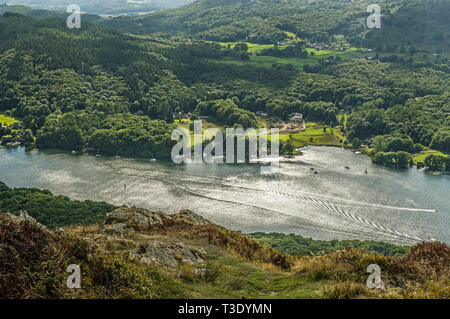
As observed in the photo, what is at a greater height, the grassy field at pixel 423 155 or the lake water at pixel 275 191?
the grassy field at pixel 423 155

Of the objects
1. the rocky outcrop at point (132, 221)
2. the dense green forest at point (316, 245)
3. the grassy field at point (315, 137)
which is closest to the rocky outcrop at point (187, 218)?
the rocky outcrop at point (132, 221)

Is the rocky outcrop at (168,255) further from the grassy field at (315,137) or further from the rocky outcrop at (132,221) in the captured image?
the grassy field at (315,137)

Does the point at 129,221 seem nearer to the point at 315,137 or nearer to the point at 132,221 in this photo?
the point at 132,221

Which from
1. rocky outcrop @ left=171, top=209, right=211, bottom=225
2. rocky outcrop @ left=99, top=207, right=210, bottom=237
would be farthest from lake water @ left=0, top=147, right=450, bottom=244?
rocky outcrop @ left=99, top=207, right=210, bottom=237

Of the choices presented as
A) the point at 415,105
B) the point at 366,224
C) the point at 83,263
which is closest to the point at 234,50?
the point at 415,105

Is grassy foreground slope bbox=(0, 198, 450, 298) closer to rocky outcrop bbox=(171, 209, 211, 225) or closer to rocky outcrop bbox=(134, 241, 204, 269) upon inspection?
rocky outcrop bbox=(134, 241, 204, 269)

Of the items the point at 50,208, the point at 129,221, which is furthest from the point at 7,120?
the point at 129,221
